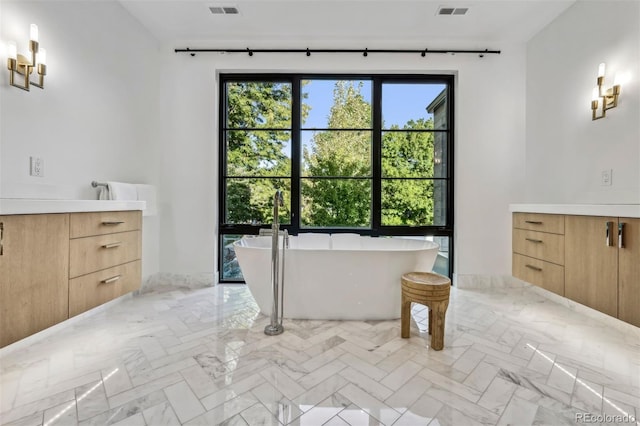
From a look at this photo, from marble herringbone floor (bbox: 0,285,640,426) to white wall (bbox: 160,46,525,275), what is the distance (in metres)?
0.93

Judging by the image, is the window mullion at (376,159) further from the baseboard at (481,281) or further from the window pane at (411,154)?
the baseboard at (481,281)

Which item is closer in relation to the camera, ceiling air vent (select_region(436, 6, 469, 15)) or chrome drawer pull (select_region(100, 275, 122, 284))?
chrome drawer pull (select_region(100, 275, 122, 284))

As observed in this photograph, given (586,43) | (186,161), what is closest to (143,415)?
(186,161)

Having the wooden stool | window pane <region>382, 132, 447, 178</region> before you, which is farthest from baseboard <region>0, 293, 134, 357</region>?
window pane <region>382, 132, 447, 178</region>

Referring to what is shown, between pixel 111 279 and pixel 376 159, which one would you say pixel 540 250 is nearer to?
pixel 376 159

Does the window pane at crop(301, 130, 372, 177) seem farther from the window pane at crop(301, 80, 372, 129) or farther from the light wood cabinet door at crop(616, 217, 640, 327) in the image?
the light wood cabinet door at crop(616, 217, 640, 327)

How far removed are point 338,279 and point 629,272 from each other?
168cm

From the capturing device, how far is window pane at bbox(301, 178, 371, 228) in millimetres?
3010

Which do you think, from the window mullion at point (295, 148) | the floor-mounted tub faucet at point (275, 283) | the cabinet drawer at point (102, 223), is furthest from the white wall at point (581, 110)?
the cabinet drawer at point (102, 223)

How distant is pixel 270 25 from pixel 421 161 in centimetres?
203

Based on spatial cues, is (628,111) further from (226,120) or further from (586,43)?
(226,120)

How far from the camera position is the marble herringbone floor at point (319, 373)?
113 centimetres
